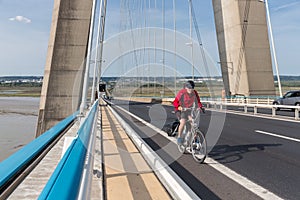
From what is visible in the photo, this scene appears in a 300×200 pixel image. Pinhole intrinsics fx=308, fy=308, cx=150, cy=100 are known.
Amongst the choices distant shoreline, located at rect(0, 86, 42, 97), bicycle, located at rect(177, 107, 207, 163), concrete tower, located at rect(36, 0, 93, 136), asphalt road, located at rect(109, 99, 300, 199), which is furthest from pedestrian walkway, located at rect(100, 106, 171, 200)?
distant shoreline, located at rect(0, 86, 42, 97)

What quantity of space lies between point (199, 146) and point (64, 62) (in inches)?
818

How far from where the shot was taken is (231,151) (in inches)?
296

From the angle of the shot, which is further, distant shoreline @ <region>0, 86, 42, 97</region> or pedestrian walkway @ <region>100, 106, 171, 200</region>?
distant shoreline @ <region>0, 86, 42, 97</region>

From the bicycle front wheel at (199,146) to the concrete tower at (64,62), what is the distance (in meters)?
19.7

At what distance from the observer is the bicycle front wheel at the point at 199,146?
20.5ft

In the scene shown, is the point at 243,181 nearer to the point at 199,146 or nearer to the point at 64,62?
the point at 199,146

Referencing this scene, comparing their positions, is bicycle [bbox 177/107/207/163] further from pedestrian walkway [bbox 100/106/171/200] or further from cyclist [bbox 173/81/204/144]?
pedestrian walkway [bbox 100/106/171/200]

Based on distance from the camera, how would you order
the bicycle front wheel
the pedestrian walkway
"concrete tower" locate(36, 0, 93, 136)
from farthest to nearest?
"concrete tower" locate(36, 0, 93, 136)
the bicycle front wheel
the pedestrian walkway

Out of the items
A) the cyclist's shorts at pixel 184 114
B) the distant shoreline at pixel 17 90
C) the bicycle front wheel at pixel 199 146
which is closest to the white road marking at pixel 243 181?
the bicycle front wheel at pixel 199 146

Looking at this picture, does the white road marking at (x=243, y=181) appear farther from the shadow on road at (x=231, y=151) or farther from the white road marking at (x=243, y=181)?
the shadow on road at (x=231, y=151)

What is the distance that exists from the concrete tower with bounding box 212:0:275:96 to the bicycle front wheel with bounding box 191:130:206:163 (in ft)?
100

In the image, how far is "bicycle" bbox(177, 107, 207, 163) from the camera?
6270 mm

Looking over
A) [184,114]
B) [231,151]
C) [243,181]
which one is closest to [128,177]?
[243,181]

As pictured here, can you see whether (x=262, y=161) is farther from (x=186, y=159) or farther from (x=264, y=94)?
(x=264, y=94)
